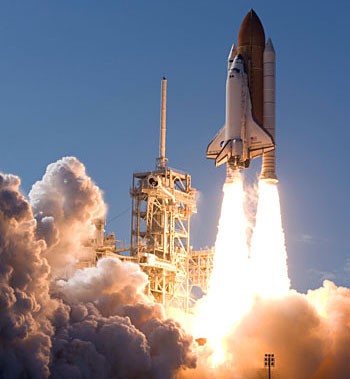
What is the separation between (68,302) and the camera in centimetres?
6159

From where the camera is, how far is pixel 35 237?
59.4 meters

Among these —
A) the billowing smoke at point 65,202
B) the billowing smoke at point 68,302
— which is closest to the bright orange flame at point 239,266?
the billowing smoke at point 68,302

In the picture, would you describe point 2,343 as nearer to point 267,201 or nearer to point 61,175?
point 61,175

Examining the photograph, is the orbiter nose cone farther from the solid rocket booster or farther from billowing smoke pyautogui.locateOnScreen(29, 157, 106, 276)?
billowing smoke pyautogui.locateOnScreen(29, 157, 106, 276)

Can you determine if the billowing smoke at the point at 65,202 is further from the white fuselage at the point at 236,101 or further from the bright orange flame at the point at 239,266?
the bright orange flame at the point at 239,266

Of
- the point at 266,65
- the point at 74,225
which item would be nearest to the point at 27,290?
the point at 74,225

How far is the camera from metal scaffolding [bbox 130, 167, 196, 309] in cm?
7681

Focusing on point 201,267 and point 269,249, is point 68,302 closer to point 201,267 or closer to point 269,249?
point 269,249

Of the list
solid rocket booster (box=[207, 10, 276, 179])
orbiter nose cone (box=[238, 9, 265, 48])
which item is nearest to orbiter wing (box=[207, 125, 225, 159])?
solid rocket booster (box=[207, 10, 276, 179])

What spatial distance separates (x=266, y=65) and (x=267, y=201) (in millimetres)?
8016

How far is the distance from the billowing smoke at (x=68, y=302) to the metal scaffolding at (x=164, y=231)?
996 centimetres

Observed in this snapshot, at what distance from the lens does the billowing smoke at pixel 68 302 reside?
5556 cm

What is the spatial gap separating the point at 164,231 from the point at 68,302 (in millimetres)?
17672

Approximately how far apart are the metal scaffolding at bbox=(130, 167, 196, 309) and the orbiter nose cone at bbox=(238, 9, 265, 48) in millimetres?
12698
